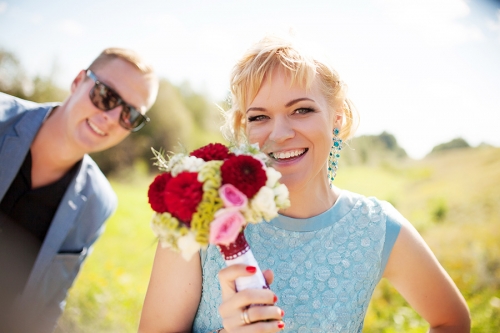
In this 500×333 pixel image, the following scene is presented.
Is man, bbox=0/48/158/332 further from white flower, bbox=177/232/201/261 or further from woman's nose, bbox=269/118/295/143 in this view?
white flower, bbox=177/232/201/261

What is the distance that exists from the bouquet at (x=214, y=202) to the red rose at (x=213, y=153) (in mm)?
54

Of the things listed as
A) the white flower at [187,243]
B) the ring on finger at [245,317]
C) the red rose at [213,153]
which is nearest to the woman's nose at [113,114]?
the red rose at [213,153]

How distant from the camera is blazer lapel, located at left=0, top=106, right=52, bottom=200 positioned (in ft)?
10.2

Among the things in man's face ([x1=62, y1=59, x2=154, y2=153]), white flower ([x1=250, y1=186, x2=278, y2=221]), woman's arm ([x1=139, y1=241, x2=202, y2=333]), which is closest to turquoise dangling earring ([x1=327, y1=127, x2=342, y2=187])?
woman's arm ([x1=139, y1=241, x2=202, y2=333])

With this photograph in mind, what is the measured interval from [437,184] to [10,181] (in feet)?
23.1

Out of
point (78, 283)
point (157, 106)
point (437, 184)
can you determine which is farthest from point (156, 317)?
point (157, 106)

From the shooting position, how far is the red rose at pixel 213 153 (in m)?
1.50

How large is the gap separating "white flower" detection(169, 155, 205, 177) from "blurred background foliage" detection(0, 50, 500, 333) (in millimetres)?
Result: 118

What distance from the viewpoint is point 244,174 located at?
1.34 m

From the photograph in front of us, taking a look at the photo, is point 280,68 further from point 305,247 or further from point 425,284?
point 425,284

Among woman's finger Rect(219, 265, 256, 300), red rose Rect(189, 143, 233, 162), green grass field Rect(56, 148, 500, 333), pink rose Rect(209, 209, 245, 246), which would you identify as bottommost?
green grass field Rect(56, 148, 500, 333)

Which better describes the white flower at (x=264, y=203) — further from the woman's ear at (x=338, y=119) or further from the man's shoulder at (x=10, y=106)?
the man's shoulder at (x=10, y=106)

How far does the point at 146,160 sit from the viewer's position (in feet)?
56.0

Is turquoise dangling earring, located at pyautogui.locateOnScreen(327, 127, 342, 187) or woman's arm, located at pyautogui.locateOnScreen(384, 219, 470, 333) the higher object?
turquoise dangling earring, located at pyautogui.locateOnScreen(327, 127, 342, 187)
